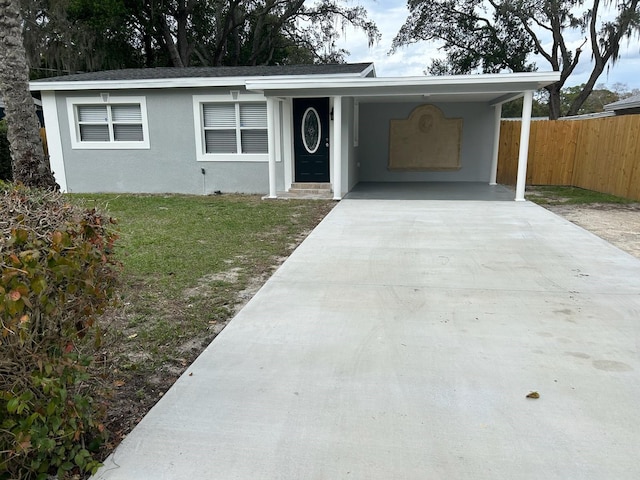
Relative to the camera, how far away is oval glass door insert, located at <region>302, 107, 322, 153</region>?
1141cm

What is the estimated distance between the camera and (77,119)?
1184 cm

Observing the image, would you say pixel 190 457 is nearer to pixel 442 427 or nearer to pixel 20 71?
pixel 442 427

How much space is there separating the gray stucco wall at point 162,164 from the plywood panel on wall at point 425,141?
4.18 metres

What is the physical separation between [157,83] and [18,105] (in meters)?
5.54

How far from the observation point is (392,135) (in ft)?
45.2

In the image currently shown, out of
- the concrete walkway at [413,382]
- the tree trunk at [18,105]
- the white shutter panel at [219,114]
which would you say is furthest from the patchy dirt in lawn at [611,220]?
the tree trunk at [18,105]

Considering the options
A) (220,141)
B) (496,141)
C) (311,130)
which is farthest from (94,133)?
(496,141)

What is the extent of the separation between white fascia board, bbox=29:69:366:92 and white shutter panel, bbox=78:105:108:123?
1.69 ft

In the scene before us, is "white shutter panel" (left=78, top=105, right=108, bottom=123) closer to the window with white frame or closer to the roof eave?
the window with white frame

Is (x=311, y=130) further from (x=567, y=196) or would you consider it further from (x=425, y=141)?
(x=567, y=196)

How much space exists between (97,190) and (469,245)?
31.9 feet

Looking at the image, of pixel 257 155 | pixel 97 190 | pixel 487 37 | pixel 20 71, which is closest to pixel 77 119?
pixel 97 190

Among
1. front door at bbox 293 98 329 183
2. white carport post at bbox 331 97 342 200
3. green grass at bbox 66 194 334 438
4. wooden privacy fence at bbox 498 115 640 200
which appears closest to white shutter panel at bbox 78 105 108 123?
green grass at bbox 66 194 334 438

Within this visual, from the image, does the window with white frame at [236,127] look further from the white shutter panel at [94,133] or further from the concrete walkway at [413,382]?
the concrete walkway at [413,382]
